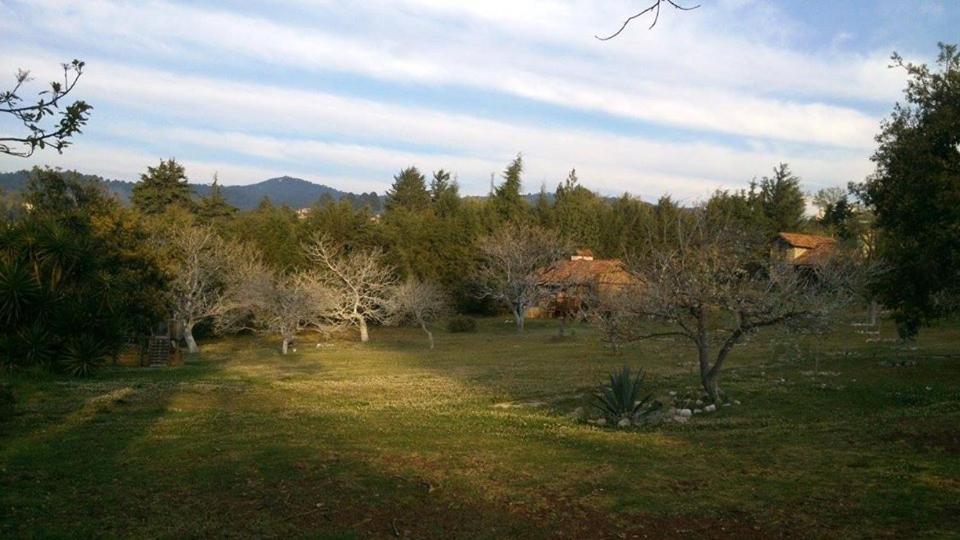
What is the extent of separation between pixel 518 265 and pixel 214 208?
2833 cm

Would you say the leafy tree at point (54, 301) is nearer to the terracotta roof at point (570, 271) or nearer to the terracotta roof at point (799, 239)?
the terracotta roof at point (570, 271)

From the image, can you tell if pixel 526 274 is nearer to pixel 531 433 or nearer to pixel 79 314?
pixel 79 314

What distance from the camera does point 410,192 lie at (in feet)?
303

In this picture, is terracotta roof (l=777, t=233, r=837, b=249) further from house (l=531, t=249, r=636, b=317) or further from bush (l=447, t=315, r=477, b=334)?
bush (l=447, t=315, r=477, b=334)

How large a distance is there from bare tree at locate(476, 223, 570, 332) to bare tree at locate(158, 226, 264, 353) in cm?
1447

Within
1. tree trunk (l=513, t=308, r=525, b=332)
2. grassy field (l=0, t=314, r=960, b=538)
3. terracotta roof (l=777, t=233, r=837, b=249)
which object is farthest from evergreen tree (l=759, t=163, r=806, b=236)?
grassy field (l=0, t=314, r=960, b=538)

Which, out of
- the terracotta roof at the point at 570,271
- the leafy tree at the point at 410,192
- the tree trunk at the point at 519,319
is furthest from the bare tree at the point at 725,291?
the leafy tree at the point at 410,192

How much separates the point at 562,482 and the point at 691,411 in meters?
7.92

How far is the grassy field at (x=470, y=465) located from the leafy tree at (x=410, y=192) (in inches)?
2800

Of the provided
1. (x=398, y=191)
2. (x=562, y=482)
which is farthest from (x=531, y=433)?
(x=398, y=191)

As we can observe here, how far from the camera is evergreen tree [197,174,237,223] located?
208 ft

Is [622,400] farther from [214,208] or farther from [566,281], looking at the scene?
[214,208]

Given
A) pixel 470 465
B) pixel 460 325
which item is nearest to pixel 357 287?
pixel 460 325

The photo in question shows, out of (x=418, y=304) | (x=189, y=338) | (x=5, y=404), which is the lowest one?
(x=189, y=338)
